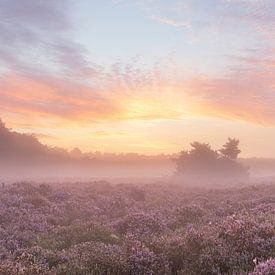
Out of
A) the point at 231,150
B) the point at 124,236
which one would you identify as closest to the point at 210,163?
the point at 231,150

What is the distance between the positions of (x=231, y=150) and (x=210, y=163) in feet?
11.2

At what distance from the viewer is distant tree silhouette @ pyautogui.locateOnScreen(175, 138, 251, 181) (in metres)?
58.6

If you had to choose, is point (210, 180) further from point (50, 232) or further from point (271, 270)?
point (271, 270)

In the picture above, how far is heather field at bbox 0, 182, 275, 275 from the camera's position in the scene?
796 cm

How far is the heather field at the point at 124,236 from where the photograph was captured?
796 cm

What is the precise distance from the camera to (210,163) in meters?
59.3

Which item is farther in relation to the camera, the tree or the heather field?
the tree

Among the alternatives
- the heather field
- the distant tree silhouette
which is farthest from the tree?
the heather field

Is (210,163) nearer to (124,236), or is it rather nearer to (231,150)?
(231,150)

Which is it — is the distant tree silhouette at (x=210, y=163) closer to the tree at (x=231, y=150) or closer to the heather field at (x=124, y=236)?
the tree at (x=231, y=150)

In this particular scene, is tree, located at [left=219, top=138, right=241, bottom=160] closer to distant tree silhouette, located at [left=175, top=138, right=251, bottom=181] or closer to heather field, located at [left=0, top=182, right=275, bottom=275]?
distant tree silhouette, located at [left=175, top=138, right=251, bottom=181]

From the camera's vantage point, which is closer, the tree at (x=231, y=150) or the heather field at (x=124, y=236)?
the heather field at (x=124, y=236)

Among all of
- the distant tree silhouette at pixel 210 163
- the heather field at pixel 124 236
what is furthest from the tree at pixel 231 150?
the heather field at pixel 124 236

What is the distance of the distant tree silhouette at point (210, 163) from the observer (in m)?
58.6
